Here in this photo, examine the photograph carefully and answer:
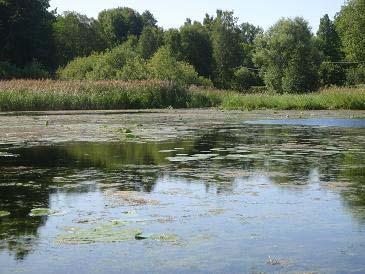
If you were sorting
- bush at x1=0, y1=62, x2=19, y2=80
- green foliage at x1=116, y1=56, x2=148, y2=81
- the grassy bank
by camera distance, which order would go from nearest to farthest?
1. the grassy bank
2. green foliage at x1=116, y1=56, x2=148, y2=81
3. bush at x1=0, y1=62, x2=19, y2=80

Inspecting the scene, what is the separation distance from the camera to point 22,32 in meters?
48.7

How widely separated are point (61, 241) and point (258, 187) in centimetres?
272

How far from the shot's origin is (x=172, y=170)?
7.56 meters

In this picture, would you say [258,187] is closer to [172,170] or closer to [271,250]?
[172,170]

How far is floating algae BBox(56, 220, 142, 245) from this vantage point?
168 inches

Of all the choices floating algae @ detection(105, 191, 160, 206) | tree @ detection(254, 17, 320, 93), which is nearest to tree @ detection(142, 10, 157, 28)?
tree @ detection(254, 17, 320, 93)

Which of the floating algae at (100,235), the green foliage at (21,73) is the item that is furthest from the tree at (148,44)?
the floating algae at (100,235)

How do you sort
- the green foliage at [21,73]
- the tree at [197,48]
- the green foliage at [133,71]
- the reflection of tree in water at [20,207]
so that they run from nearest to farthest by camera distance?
the reflection of tree in water at [20,207] < the green foliage at [133,71] < the green foliage at [21,73] < the tree at [197,48]

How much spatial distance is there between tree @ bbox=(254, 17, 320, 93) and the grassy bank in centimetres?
1809

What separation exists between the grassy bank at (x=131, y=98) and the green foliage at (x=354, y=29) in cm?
1638

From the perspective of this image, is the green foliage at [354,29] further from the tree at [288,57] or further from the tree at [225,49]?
the tree at [225,49]

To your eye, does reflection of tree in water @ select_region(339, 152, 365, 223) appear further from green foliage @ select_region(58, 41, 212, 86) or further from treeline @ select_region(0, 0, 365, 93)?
treeline @ select_region(0, 0, 365, 93)

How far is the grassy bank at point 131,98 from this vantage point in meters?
24.5

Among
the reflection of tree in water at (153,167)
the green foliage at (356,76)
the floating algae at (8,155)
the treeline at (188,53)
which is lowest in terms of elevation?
the reflection of tree in water at (153,167)
